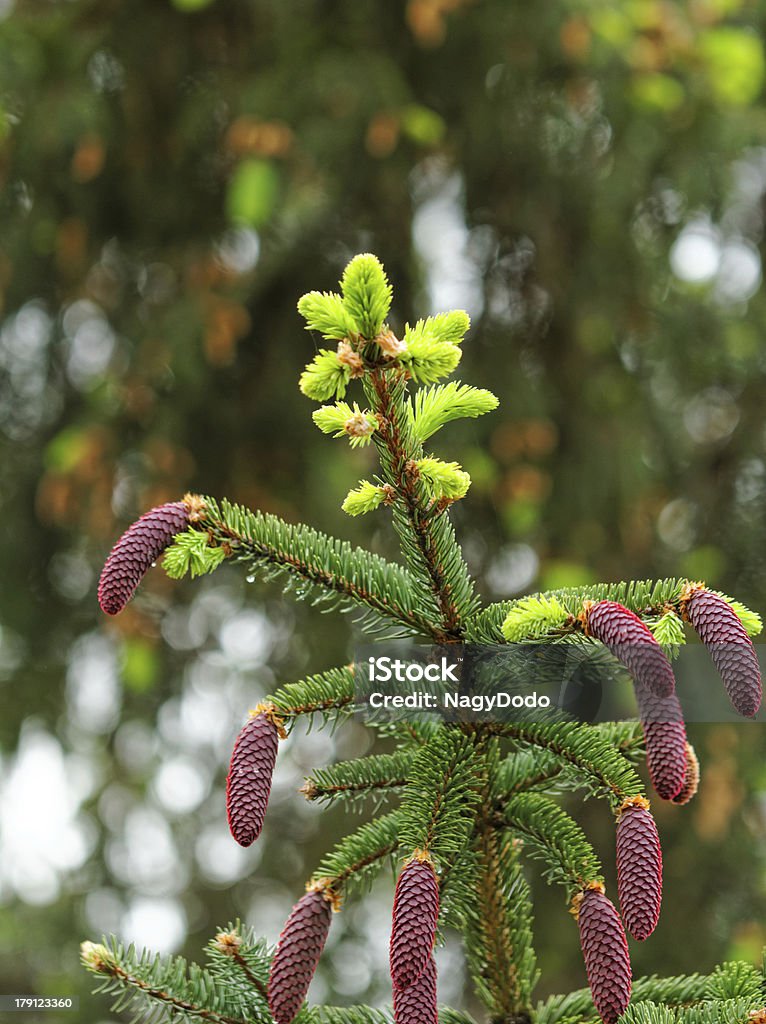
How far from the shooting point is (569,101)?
8.71ft

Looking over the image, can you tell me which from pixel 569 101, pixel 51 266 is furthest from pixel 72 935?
pixel 569 101

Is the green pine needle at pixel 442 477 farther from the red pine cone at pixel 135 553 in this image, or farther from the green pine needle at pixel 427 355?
the red pine cone at pixel 135 553

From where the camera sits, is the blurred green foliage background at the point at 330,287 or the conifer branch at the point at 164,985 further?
the blurred green foliage background at the point at 330,287

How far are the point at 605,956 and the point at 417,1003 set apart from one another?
115 mm

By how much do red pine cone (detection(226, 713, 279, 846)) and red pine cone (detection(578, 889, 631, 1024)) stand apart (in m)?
0.21

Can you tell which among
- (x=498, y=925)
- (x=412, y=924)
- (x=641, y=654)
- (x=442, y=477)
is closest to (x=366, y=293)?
(x=442, y=477)

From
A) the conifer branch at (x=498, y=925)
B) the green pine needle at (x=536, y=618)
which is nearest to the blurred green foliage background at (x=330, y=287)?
the conifer branch at (x=498, y=925)

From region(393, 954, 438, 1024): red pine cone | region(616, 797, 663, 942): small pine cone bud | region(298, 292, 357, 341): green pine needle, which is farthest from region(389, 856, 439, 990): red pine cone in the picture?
region(298, 292, 357, 341): green pine needle

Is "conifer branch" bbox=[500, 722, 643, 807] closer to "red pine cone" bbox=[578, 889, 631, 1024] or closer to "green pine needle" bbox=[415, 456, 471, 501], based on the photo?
"red pine cone" bbox=[578, 889, 631, 1024]

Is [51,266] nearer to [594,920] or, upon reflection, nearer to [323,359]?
[323,359]

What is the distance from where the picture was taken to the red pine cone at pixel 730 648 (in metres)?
0.59

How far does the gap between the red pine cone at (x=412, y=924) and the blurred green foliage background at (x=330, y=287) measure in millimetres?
1768

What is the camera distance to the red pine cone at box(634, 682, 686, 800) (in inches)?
22.5

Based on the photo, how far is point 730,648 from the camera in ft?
1.98
